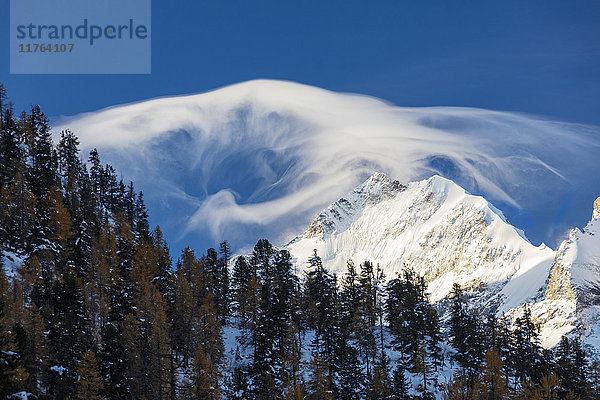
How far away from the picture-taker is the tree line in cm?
5931

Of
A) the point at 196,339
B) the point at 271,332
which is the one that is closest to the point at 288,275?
the point at 271,332

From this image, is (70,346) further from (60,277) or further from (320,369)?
(320,369)

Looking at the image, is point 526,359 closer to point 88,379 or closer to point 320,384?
point 320,384

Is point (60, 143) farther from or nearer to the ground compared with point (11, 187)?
farther from the ground

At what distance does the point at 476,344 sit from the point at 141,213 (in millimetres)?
80392

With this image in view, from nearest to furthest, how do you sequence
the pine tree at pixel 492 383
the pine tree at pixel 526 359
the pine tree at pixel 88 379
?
1. the pine tree at pixel 88 379
2. the pine tree at pixel 492 383
3. the pine tree at pixel 526 359

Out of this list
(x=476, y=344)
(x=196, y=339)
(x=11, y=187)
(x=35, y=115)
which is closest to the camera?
(x=196, y=339)

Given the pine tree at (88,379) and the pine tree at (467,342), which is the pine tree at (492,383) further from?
the pine tree at (88,379)

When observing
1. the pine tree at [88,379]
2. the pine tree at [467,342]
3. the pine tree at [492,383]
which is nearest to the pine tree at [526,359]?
the pine tree at [467,342]

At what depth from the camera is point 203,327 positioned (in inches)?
2936

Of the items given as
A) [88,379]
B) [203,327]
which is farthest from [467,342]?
[88,379]

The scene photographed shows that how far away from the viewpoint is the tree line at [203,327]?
59312 mm

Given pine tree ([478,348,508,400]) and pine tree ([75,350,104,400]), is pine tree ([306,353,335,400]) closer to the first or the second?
pine tree ([478,348,508,400])

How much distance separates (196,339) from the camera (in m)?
69.0
